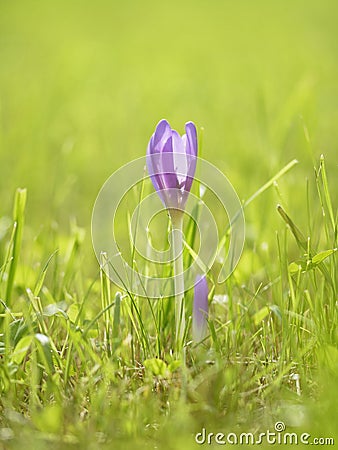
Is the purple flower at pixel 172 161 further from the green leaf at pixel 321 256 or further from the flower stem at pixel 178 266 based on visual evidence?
the green leaf at pixel 321 256

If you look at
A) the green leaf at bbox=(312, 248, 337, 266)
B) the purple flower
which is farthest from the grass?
the purple flower

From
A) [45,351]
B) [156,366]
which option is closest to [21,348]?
[45,351]

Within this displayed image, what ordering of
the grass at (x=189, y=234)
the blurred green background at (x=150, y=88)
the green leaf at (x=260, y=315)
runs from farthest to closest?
the blurred green background at (x=150, y=88)
the green leaf at (x=260, y=315)
the grass at (x=189, y=234)

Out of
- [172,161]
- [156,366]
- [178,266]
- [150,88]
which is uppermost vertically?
[150,88]

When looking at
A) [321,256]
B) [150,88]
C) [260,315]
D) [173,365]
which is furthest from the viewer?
[150,88]

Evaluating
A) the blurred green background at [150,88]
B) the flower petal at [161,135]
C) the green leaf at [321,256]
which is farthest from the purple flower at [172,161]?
the blurred green background at [150,88]

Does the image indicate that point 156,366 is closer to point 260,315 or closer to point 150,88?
point 260,315
